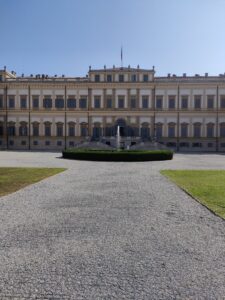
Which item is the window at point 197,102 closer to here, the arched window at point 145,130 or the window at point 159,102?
the window at point 159,102

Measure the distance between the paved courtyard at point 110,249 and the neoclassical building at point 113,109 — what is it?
39806 millimetres

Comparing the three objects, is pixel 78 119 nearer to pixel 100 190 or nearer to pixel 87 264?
pixel 100 190

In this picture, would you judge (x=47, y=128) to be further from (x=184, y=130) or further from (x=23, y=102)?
(x=184, y=130)

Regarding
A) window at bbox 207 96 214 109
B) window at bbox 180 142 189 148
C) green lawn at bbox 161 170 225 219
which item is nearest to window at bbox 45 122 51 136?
window at bbox 180 142 189 148

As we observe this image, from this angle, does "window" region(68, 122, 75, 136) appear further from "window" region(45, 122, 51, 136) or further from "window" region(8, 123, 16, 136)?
"window" region(8, 123, 16, 136)

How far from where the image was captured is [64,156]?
27422mm

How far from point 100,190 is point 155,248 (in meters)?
5.61

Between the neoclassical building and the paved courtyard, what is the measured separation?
39.8 m

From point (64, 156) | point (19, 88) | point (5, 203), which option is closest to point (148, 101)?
point (19, 88)

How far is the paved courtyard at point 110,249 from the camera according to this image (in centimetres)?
379

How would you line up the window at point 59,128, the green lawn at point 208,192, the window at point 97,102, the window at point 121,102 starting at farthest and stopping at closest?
1. the window at point 59,128
2. the window at point 97,102
3. the window at point 121,102
4. the green lawn at point 208,192

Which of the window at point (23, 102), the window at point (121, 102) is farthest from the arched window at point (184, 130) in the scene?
the window at point (23, 102)

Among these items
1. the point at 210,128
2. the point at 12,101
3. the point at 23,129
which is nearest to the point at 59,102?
the point at 23,129

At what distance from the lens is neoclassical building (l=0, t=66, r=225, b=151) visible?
1954 inches
